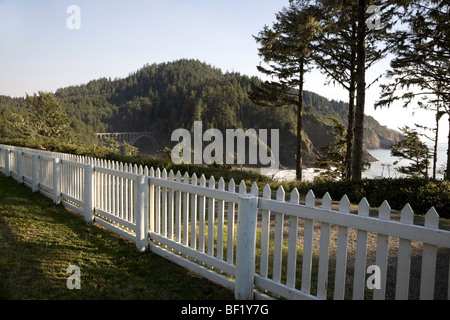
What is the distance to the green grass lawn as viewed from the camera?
11.5 ft

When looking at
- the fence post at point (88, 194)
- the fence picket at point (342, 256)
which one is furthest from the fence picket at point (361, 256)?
the fence post at point (88, 194)

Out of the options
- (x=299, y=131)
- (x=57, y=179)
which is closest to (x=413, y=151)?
(x=299, y=131)

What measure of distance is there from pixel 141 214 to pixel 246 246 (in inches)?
86.4

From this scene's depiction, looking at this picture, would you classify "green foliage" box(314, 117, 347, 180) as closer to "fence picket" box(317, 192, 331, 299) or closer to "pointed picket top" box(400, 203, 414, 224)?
"fence picket" box(317, 192, 331, 299)

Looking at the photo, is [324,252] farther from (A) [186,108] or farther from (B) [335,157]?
(A) [186,108]

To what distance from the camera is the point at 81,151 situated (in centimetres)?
1973

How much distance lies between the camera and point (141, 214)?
4910mm

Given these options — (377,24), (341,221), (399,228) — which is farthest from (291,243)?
(377,24)

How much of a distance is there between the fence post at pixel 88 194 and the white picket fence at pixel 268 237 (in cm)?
2

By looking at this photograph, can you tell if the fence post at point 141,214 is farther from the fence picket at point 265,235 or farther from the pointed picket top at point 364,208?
the pointed picket top at point 364,208

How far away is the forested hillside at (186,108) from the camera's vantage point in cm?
8975

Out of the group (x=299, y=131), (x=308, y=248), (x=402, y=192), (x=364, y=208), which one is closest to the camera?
(x=364, y=208)

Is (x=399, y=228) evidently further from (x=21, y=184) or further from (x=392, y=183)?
(x=21, y=184)
